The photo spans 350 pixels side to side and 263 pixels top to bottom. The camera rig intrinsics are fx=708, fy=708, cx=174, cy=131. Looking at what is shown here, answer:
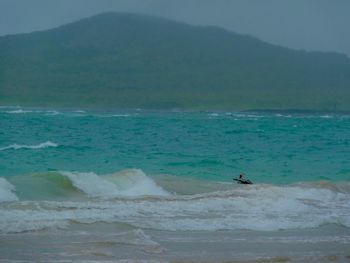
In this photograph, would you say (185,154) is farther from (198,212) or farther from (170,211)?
(170,211)

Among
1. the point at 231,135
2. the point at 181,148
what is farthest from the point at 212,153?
the point at 231,135

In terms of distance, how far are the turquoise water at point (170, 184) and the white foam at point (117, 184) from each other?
0.03 meters

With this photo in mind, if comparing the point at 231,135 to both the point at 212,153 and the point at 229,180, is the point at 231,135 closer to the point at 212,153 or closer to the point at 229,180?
the point at 212,153

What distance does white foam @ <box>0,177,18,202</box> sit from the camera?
12727 mm

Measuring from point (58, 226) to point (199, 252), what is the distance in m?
2.23

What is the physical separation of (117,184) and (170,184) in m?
1.31

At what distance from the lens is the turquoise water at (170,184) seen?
10969mm

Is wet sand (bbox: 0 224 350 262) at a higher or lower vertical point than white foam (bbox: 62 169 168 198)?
higher

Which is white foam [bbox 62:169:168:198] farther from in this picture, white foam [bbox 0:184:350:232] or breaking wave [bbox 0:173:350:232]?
white foam [bbox 0:184:350:232]

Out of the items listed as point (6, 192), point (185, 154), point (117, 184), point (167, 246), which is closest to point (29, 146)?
point (185, 154)

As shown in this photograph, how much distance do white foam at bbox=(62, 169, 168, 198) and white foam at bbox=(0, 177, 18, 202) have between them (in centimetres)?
150

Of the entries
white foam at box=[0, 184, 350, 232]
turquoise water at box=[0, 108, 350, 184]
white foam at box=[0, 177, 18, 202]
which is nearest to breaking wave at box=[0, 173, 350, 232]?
white foam at box=[0, 184, 350, 232]

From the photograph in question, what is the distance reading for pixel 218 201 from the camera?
13008 mm

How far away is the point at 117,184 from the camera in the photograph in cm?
1641
